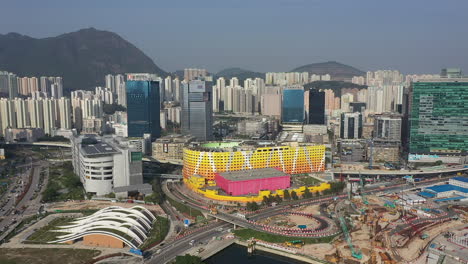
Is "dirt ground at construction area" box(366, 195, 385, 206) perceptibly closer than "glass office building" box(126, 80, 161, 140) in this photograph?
Yes

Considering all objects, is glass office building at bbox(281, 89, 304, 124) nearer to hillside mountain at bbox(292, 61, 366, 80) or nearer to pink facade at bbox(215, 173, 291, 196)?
pink facade at bbox(215, 173, 291, 196)

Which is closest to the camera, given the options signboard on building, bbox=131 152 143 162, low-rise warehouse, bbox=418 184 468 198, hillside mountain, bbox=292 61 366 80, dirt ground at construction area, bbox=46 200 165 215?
dirt ground at construction area, bbox=46 200 165 215

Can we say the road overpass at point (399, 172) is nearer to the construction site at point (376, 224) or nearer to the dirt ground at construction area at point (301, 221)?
the construction site at point (376, 224)

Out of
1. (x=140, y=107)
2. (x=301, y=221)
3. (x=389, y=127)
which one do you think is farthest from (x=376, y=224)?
(x=140, y=107)

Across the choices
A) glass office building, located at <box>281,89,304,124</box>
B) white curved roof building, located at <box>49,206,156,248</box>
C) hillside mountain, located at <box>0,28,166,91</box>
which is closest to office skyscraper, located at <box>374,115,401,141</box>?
glass office building, located at <box>281,89,304,124</box>

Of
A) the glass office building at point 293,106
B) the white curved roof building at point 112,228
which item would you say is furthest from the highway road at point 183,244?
the glass office building at point 293,106

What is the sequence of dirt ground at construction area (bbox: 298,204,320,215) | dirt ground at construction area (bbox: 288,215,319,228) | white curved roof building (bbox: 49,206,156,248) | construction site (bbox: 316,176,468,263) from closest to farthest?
construction site (bbox: 316,176,468,263) < white curved roof building (bbox: 49,206,156,248) < dirt ground at construction area (bbox: 288,215,319,228) < dirt ground at construction area (bbox: 298,204,320,215)

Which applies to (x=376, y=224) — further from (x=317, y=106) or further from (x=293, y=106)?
(x=317, y=106)

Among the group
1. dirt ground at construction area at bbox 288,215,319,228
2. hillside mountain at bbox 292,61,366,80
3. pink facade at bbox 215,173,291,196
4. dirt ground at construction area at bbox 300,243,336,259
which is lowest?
dirt ground at construction area at bbox 300,243,336,259
